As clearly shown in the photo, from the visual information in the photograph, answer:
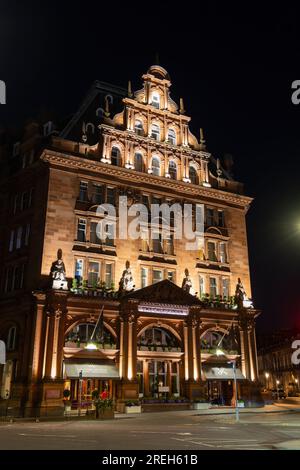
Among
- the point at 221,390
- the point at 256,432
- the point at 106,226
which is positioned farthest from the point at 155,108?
the point at 256,432

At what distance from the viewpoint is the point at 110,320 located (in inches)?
1590

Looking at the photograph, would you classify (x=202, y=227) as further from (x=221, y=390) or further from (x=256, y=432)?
(x=256, y=432)

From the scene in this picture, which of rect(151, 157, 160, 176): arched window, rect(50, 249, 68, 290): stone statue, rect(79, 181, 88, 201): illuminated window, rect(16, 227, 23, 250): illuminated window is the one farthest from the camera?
rect(151, 157, 160, 176): arched window

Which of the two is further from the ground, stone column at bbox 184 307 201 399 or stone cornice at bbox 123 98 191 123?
stone cornice at bbox 123 98 191 123

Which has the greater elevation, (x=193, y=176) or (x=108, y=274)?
(x=193, y=176)

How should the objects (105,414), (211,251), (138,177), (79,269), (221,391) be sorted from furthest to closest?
(211,251)
(138,177)
(221,391)
(79,269)
(105,414)

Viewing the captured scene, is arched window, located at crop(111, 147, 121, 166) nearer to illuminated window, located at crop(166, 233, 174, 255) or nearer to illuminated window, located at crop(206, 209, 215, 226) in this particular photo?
illuminated window, located at crop(166, 233, 174, 255)

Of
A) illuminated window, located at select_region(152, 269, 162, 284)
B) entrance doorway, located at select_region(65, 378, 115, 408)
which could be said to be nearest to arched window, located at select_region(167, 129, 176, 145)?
illuminated window, located at select_region(152, 269, 162, 284)

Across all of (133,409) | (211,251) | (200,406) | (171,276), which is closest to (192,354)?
(200,406)

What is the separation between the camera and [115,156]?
4734 centimetres

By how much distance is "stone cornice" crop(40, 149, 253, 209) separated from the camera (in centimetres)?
4328

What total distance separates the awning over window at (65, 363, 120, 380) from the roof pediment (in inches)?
240

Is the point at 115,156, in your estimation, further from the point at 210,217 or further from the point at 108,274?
the point at 108,274

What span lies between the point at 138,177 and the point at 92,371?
64.9ft
